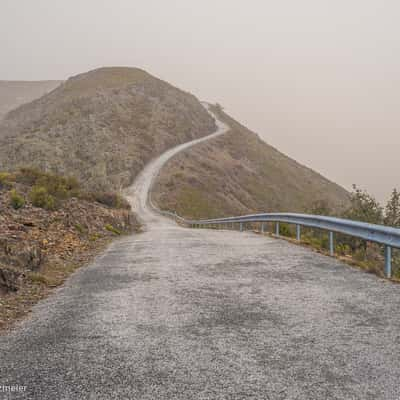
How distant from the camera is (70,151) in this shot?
67812 mm

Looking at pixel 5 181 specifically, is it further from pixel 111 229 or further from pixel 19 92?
pixel 19 92

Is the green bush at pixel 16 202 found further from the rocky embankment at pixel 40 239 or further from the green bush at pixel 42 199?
the green bush at pixel 42 199

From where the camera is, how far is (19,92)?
16025 cm

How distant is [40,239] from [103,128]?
69.6 m

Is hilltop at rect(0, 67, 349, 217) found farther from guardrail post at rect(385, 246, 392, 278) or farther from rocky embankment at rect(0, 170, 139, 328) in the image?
guardrail post at rect(385, 246, 392, 278)

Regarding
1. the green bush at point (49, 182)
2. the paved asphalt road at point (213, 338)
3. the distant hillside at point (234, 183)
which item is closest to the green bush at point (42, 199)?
the green bush at point (49, 182)

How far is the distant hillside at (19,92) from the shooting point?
140 m

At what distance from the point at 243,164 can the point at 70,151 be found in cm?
3110

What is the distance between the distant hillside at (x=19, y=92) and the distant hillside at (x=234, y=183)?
74.1m

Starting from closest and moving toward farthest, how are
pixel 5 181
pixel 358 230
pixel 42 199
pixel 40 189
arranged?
pixel 358 230 → pixel 42 199 → pixel 40 189 → pixel 5 181

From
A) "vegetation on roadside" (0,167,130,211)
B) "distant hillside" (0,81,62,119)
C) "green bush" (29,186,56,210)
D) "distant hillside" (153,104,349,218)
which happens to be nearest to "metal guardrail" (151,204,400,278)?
"green bush" (29,186,56,210)

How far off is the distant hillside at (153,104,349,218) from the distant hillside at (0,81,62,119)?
243 feet

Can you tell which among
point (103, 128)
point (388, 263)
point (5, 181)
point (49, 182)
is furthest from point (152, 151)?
point (388, 263)

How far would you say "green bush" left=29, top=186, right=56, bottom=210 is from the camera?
48.8 ft
